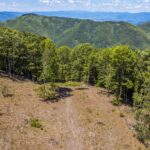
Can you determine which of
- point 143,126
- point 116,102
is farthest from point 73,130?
point 116,102

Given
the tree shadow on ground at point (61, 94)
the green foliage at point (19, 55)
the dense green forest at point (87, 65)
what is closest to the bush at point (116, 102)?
the dense green forest at point (87, 65)

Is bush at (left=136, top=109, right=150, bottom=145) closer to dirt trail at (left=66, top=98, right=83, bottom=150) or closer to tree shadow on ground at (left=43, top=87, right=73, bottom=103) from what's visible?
dirt trail at (left=66, top=98, right=83, bottom=150)

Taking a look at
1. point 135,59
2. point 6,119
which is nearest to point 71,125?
point 6,119

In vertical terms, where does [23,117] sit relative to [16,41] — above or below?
below

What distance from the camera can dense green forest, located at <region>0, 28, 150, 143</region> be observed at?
233 ft

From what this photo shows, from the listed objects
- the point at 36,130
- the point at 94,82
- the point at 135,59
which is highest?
the point at 135,59

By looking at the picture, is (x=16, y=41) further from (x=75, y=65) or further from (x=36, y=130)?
(x=36, y=130)

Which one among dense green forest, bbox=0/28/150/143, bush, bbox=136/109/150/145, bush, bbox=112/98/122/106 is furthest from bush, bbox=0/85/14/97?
bush, bbox=136/109/150/145

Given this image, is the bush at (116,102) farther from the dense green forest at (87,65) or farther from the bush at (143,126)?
the bush at (143,126)

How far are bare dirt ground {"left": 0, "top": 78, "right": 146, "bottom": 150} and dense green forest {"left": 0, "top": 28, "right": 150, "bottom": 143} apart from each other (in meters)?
4.20

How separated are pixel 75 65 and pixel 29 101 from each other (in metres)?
40.9

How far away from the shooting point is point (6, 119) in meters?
48.8

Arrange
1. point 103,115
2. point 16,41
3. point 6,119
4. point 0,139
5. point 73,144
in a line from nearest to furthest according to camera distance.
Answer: point 0,139
point 73,144
point 6,119
point 103,115
point 16,41

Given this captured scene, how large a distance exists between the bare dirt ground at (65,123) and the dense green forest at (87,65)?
13.8 ft
